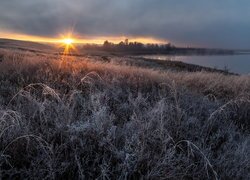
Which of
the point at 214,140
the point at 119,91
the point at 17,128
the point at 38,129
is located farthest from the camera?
the point at 119,91

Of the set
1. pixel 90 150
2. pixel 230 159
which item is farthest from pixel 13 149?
pixel 230 159

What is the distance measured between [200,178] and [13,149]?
1.90 meters

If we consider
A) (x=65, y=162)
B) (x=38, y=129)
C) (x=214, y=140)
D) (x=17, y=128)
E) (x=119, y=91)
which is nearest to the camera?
(x=65, y=162)

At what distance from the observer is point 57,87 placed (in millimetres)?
6391

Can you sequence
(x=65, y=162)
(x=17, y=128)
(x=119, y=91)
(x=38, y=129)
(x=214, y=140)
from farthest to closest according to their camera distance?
(x=119, y=91) < (x=214, y=140) < (x=38, y=129) < (x=17, y=128) < (x=65, y=162)

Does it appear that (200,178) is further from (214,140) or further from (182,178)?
(214,140)

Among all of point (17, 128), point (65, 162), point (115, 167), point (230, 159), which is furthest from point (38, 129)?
point (230, 159)

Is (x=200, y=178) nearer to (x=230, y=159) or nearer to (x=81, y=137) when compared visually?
(x=230, y=159)

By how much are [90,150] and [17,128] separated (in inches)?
31.5

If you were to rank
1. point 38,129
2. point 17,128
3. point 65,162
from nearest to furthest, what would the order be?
point 65,162
point 17,128
point 38,129

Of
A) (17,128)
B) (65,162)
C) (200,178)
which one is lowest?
(200,178)

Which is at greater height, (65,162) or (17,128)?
(17,128)

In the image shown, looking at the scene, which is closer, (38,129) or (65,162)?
(65,162)

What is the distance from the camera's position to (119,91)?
6012 mm
